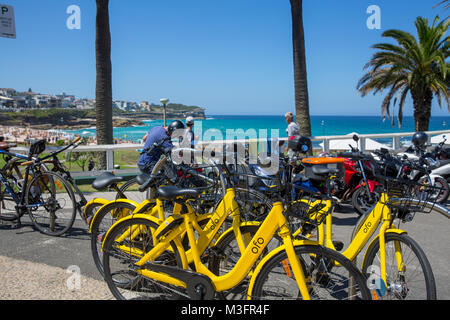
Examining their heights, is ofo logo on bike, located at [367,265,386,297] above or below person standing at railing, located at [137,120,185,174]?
below

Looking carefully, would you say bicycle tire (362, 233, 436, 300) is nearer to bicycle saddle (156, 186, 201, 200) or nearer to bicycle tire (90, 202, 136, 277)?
bicycle saddle (156, 186, 201, 200)

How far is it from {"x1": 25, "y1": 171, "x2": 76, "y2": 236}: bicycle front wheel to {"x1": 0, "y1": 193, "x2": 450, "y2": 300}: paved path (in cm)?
17

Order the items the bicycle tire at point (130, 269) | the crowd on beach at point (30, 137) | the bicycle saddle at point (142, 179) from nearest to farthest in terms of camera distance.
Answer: the bicycle tire at point (130, 269) < the bicycle saddle at point (142, 179) < the crowd on beach at point (30, 137)

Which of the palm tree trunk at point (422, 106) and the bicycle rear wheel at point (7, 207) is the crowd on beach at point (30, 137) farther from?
the palm tree trunk at point (422, 106)

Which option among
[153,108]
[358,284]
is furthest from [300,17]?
[153,108]

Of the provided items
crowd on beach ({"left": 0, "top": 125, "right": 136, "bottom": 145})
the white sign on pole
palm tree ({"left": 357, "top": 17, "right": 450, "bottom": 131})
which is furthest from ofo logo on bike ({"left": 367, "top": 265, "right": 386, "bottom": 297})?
palm tree ({"left": 357, "top": 17, "right": 450, "bottom": 131})

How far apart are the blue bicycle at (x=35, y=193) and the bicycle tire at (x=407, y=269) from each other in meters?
3.77

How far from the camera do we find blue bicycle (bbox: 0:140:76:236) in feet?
17.3

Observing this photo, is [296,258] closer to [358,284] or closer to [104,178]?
[358,284]

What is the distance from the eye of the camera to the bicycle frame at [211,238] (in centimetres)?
269

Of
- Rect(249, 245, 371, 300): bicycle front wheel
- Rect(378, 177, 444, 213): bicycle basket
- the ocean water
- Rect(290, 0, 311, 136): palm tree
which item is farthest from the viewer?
Rect(290, 0, 311, 136): palm tree

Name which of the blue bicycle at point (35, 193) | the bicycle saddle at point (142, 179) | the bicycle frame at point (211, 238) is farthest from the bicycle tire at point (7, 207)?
the bicycle frame at point (211, 238)
